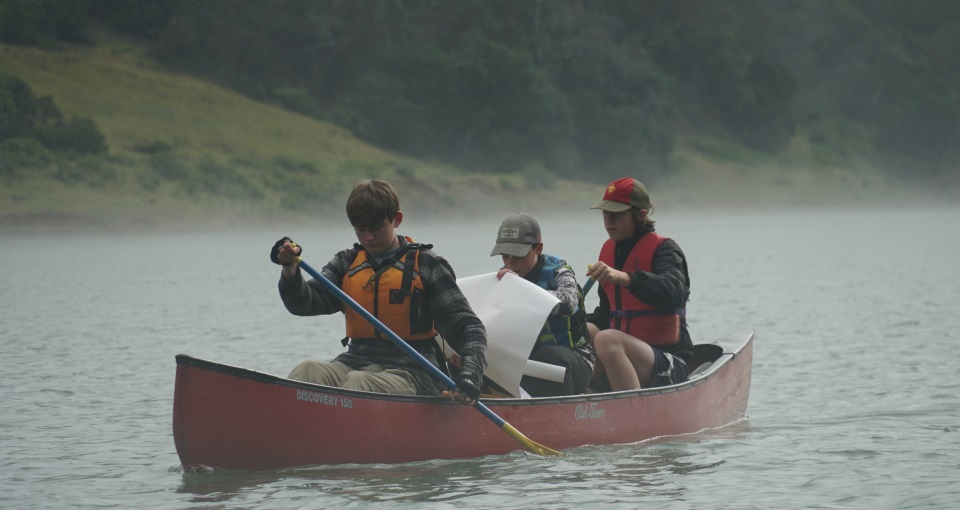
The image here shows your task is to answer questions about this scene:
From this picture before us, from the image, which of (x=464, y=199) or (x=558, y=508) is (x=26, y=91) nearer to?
(x=464, y=199)

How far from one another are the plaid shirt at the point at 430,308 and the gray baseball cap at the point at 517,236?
76 cm

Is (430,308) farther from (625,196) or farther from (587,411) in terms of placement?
(625,196)

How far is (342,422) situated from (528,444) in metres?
1.14

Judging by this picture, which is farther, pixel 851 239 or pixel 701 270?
pixel 851 239

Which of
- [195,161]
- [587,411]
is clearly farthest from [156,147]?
[587,411]

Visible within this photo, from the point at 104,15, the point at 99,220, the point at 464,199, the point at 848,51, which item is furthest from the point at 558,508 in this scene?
A: the point at 848,51

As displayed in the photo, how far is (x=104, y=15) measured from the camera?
53.2 meters

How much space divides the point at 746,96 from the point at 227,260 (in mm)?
43213

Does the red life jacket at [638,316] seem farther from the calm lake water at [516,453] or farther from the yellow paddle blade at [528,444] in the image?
the yellow paddle blade at [528,444]

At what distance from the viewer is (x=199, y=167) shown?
41344 millimetres

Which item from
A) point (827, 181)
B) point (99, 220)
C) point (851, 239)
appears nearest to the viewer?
point (99, 220)

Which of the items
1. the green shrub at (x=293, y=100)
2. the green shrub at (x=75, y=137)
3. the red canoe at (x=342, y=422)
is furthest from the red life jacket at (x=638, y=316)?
the green shrub at (x=293, y=100)

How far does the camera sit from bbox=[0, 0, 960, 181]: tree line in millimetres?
53062

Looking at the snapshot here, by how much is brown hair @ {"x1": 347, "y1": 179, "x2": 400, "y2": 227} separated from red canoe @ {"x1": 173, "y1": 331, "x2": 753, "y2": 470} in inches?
35.0
